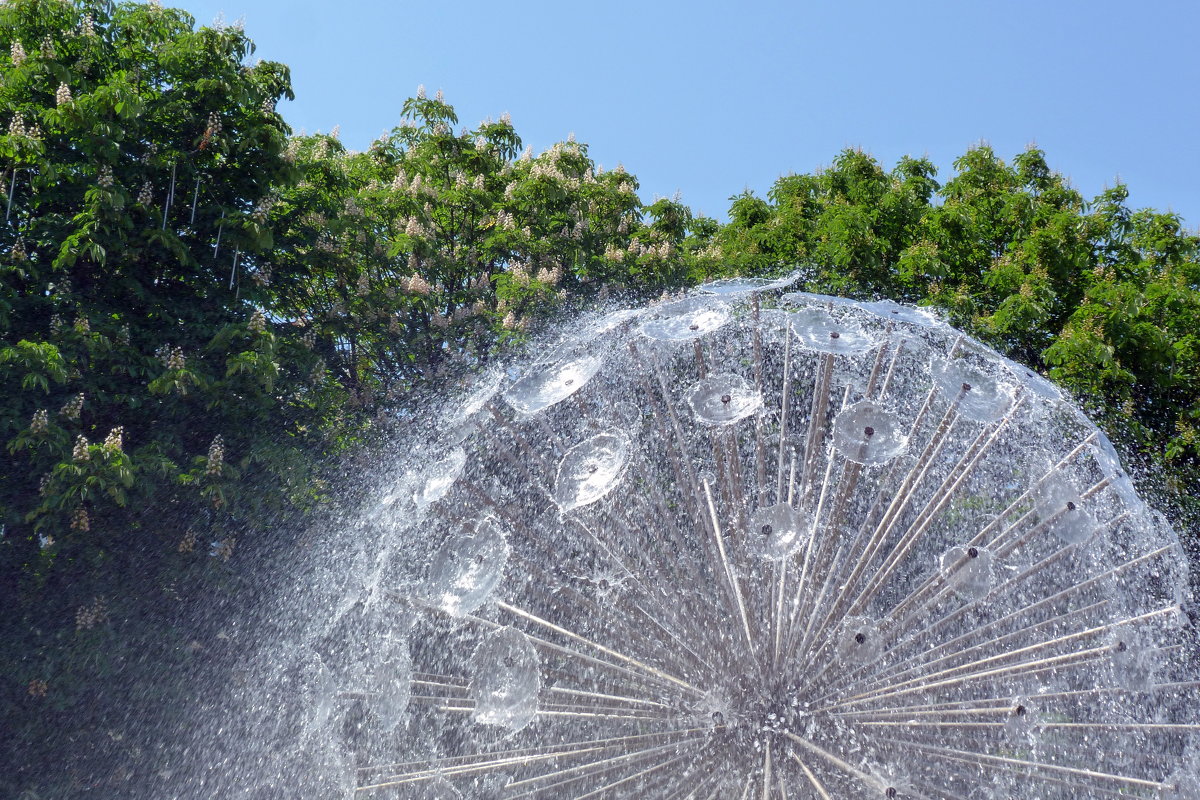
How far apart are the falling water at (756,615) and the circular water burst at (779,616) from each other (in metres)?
0.02

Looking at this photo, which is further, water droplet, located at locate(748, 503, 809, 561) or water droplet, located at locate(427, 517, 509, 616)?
water droplet, located at locate(427, 517, 509, 616)

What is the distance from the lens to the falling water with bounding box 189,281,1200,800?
5.30m

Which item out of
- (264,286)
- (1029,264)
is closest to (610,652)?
(264,286)

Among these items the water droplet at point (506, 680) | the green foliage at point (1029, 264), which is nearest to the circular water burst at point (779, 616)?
the water droplet at point (506, 680)

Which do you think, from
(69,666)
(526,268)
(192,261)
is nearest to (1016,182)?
(526,268)

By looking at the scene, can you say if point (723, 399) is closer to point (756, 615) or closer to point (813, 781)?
point (756, 615)

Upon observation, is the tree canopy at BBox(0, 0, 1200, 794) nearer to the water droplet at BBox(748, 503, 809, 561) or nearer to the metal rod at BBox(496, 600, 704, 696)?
the metal rod at BBox(496, 600, 704, 696)

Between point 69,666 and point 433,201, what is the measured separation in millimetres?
7164

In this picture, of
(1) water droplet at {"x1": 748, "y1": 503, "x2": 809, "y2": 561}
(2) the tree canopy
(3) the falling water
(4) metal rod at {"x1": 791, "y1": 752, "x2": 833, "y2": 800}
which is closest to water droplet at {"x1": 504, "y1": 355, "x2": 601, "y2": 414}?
(3) the falling water

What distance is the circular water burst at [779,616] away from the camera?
5.29 meters

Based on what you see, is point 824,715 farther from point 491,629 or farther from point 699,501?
point 491,629

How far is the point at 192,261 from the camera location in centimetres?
952

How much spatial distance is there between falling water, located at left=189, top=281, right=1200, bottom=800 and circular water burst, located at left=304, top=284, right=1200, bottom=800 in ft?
0.07

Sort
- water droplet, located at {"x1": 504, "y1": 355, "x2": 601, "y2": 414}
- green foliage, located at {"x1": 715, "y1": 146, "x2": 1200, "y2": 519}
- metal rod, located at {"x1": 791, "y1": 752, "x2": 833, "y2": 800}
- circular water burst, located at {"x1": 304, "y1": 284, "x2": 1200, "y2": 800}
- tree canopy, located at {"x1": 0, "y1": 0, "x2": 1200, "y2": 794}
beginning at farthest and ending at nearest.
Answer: green foliage, located at {"x1": 715, "y1": 146, "x2": 1200, "y2": 519} < tree canopy, located at {"x1": 0, "y1": 0, "x2": 1200, "y2": 794} < water droplet, located at {"x1": 504, "y1": 355, "x2": 601, "y2": 414} < circular water burst, located at {"x1": 304, "y1": 284, "x2": 1200, "y2": 800} < metal rod, located at {"x1": 791, "y1": 752, "x2": 833, "y2": 800}
